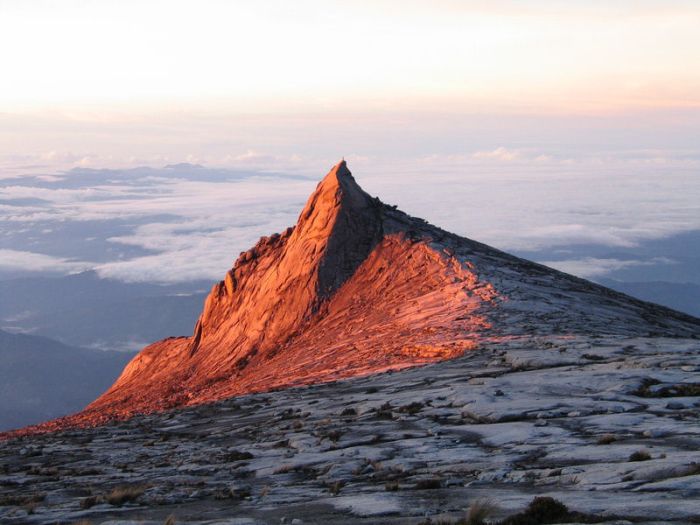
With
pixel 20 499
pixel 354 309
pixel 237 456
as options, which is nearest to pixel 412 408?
pixel 237 456

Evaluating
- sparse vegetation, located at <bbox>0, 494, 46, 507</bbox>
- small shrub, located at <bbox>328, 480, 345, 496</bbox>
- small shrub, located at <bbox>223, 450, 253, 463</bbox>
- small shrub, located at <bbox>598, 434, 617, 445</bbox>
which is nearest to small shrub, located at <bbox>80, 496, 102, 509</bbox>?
sparse vegetation, located at <bbox>0, 494, 46, 507</bbox>

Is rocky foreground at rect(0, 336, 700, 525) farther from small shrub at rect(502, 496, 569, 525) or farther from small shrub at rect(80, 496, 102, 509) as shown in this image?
small shrub at rect(502, 496, 569, 525)

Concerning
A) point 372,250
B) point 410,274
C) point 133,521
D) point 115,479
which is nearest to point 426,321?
point 410,274

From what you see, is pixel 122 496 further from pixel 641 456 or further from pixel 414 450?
pixel 641 456

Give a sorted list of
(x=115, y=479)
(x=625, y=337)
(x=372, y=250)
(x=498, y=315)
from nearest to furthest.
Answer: (x=115, y=479)
(x=625, y=337)
(x=498, y=315)
(x=372, y=250)

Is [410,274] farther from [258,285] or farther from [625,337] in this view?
[625,337]

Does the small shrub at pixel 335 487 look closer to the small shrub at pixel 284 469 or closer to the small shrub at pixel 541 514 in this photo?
the small shrub at pixel 284 469
